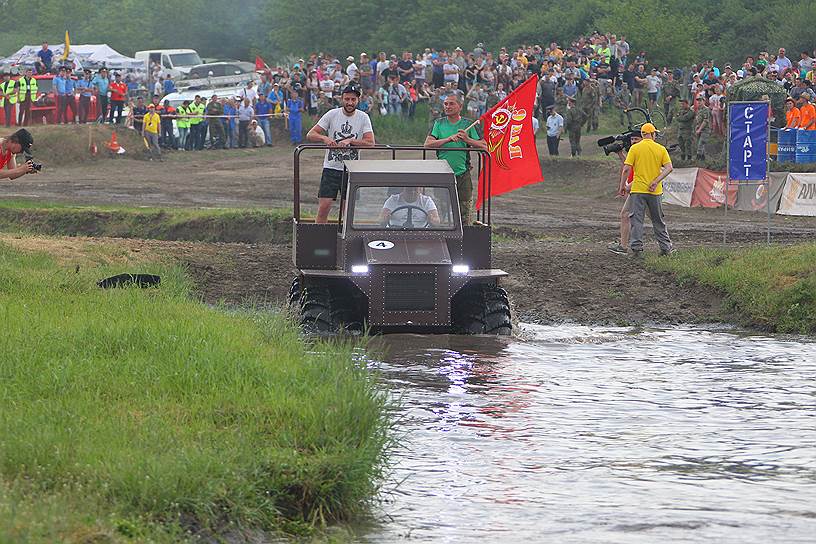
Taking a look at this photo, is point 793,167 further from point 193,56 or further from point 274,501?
point 193,56

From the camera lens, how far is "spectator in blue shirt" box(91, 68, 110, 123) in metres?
41.7

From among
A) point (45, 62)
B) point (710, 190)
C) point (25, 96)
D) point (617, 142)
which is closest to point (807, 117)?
point (710, 190)

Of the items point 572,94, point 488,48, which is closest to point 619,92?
point 572,94

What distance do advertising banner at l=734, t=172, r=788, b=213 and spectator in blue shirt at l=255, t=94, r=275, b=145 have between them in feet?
53.4

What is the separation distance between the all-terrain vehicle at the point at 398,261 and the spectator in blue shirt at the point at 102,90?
2786cm

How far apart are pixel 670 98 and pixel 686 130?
7.29 metres

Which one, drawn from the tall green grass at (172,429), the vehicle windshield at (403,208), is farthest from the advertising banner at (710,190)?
the tall green grass at (172,429)

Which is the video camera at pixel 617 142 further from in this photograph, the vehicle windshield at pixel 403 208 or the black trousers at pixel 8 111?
the black trousers at pixel 8 111

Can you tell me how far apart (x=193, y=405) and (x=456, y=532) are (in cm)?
191

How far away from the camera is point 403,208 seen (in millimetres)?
14617

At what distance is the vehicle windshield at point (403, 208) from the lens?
14570 mm

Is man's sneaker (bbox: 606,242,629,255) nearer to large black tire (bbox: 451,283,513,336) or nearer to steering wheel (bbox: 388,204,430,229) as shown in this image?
large black tire (bbox: 451,283,513,336)

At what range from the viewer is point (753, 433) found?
34.9ft

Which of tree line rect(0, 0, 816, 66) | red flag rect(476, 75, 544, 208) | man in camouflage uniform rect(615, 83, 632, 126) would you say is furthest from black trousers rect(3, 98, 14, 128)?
red flag rect(476, 75, 544, 208)
